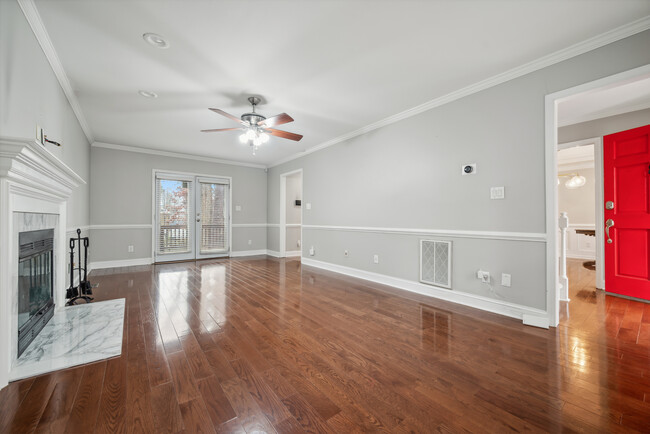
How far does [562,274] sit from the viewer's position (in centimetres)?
333

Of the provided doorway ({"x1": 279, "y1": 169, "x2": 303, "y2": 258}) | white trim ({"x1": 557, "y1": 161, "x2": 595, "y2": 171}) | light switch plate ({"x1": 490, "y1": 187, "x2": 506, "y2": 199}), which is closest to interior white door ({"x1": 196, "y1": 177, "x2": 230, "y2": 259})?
doorway ({"x1": 279, "y1": 169, "x2": 303, "y2": 258})

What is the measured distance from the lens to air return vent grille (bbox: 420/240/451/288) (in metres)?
3.25

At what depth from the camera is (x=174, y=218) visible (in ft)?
20.1

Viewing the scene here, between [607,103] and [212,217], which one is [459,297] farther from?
[212,217]

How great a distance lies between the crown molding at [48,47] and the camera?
1.88 m

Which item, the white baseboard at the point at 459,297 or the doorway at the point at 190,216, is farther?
the doorway at the point at 190,216

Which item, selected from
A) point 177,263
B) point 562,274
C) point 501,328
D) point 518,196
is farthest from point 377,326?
point 177,263

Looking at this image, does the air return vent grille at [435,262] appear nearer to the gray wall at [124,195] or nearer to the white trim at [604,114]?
the white trim at [604,114]

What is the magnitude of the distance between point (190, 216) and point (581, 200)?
9.76 meters

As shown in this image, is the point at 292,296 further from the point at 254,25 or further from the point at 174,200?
the point at 174,200

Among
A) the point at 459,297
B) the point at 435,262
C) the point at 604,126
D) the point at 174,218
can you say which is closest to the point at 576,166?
the point at 604,126

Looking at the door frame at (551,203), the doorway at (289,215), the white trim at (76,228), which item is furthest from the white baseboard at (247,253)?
the door frame at (551,203)

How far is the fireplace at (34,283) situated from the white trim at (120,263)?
3.02 metres

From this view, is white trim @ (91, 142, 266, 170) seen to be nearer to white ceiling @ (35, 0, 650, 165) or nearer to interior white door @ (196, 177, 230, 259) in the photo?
interior white door @ (196, 177, 230, 259)
